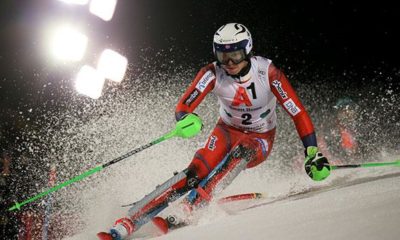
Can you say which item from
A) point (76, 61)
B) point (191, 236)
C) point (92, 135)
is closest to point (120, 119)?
point (92, 135)

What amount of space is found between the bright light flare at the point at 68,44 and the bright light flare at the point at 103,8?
87 centimetres

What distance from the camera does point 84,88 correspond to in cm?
1028

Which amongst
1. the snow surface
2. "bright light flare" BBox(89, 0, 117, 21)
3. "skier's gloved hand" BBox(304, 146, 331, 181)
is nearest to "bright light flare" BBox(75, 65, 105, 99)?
"bright light flare" BBox(89, 0, 117, 21)

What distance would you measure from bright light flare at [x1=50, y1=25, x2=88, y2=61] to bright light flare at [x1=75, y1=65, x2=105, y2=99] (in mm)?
575

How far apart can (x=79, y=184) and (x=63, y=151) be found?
44.8 inches

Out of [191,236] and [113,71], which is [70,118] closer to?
[113,71]

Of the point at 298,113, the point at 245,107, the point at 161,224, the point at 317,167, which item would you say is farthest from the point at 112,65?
the point at 317,167

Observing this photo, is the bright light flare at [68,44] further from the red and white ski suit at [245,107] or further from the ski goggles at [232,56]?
the ski goggles at [232,56]

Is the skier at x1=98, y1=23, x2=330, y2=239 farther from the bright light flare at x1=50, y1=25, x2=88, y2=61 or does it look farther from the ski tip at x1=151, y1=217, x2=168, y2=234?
the bright light flare at x1=50, y1=25, x2=88, y2=61

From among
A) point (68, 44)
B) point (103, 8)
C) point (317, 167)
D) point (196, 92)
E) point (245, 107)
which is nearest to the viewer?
point (317, 167)

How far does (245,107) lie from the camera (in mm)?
4762

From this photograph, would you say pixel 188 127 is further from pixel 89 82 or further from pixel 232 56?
pixel 89 82

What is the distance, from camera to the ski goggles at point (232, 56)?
172 inches

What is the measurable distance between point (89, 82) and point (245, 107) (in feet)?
21.1
